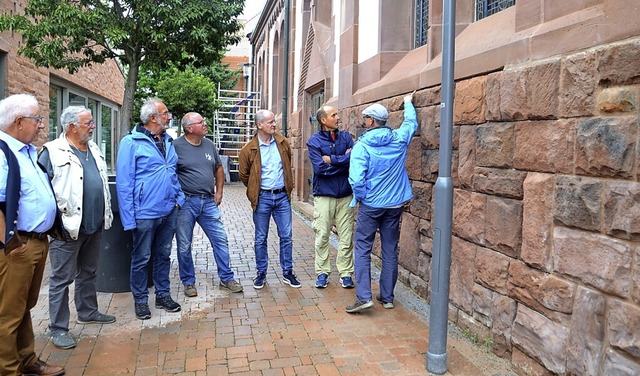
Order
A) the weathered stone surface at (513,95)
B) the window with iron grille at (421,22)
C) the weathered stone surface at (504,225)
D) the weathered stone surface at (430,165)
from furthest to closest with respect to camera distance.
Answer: the window with iron grille at (421,22) → the weathered stone surface at (430,165) → the weathered stone surface at (504,225) → the weathered stone surface at (513,95)

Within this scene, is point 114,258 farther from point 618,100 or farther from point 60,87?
point 60,87

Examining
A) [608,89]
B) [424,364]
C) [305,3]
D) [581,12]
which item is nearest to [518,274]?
[424,364]

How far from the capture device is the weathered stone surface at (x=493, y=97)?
3.83 metres

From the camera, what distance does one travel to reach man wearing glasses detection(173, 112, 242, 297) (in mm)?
5316

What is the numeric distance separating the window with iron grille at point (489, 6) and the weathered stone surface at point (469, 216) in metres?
1.74

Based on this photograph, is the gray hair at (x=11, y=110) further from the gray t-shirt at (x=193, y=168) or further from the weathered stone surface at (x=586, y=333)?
the weathered stone surface at (x=586, y=333)

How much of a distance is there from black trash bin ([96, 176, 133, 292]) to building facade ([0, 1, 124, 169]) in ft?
14.2

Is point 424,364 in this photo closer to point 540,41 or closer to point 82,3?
point 540,41

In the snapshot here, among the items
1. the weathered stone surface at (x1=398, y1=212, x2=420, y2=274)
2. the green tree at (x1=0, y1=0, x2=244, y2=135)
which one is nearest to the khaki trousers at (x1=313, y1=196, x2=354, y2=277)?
the weathered stone surface at (x1=398, y1=212, x2=420, y2=274)

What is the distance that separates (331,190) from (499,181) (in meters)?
2.18

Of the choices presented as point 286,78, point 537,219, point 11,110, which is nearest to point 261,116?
point 11,110

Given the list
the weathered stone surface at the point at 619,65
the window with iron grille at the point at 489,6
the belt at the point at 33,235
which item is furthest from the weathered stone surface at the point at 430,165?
the belt at the point at 33,235

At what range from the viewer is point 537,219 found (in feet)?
11.1

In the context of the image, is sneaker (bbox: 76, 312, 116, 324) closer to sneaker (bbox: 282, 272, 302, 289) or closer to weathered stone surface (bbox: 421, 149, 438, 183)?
sneaker (bbox: 282, 272, 302, 289)
